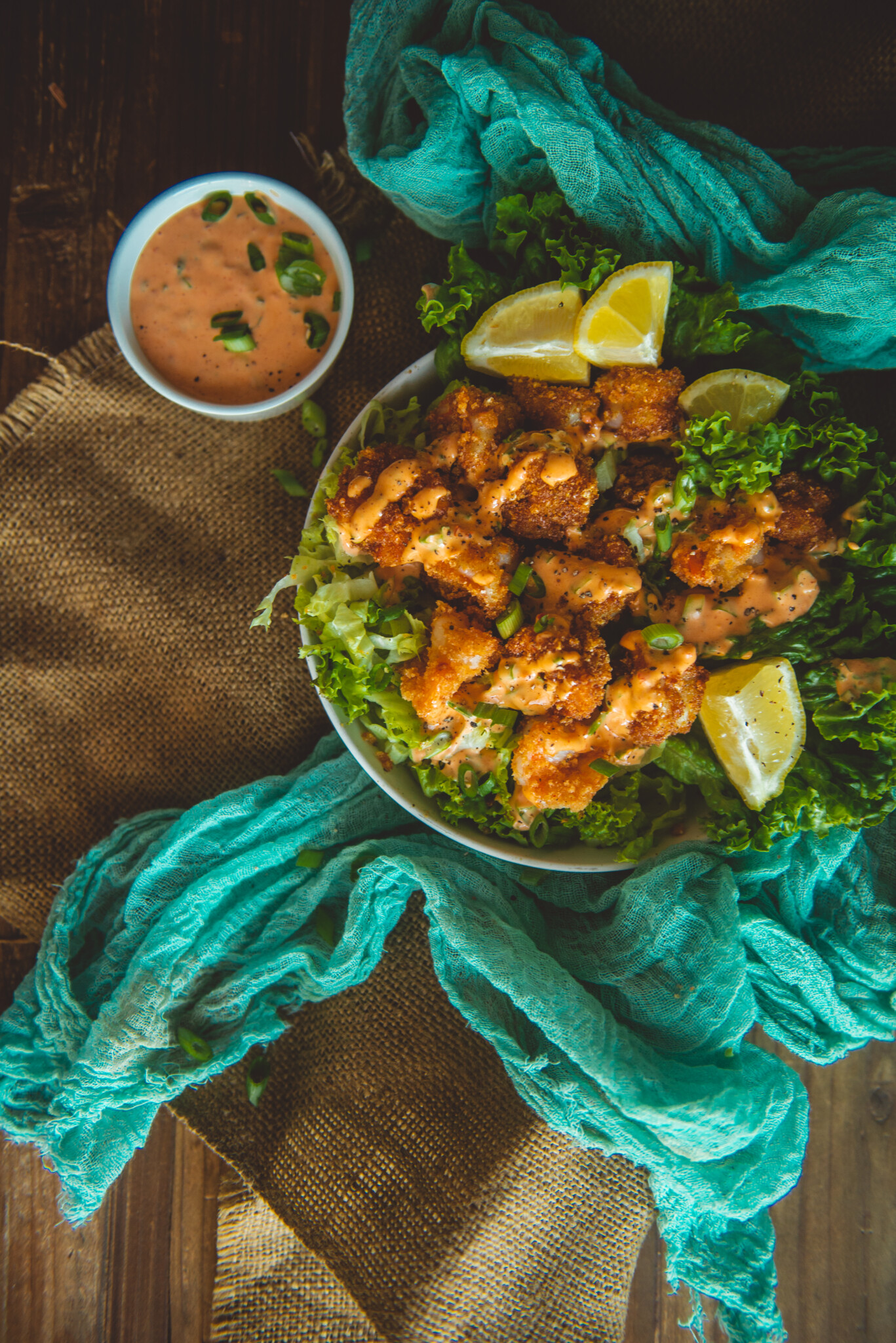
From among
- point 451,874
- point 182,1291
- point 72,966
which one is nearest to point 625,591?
point 451,874

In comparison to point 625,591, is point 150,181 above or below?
above

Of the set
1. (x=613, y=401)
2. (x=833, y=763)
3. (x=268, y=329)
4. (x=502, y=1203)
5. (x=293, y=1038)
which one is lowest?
(x=502, y=1203)

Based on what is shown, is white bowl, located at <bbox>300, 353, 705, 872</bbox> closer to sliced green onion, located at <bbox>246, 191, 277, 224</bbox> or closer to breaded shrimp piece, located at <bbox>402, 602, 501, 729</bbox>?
breaded shrimp piece, located at <bbox>402, 602, 501, 729</bbox>

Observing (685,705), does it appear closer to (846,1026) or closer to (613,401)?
(613,401)

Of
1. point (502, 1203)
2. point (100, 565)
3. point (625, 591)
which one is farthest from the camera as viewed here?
point (100, 565)

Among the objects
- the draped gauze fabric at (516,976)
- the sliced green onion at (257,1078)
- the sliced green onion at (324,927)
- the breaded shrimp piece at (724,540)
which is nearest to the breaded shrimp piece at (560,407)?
the breaded shrimp piece at (724,540)

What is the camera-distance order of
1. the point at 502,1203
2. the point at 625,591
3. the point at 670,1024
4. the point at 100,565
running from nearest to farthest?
the point at 625,591 → the point at 670,1024 → the point at 502,1203 → the point at 100,565

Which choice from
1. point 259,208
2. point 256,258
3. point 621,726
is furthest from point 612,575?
point 259,208

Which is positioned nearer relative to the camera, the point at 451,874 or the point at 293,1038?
the point at 451,874
